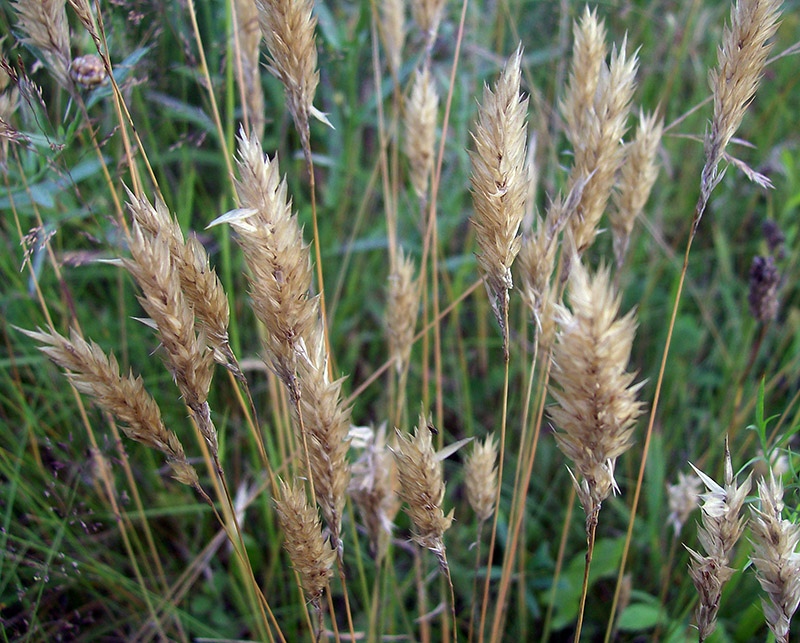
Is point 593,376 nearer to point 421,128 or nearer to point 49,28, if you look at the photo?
point 421,128

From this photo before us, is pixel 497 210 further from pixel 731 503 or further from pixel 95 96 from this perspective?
pixel 95 96

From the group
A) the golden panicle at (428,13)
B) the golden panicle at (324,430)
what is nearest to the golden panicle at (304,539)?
the golden panicle at (324,430)

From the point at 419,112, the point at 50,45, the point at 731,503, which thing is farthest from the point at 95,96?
the point at 731,503

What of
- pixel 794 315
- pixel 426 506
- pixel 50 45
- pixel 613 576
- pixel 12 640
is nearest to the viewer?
pixel 426 506

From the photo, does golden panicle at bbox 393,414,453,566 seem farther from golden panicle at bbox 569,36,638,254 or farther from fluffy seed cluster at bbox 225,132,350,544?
golden panicle at bbox 569,36,638,254

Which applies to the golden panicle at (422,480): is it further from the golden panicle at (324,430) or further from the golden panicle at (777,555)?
the golden panicle at (777,555)

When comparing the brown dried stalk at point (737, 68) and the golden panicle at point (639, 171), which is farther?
the golden panicle at point (639, 171)
